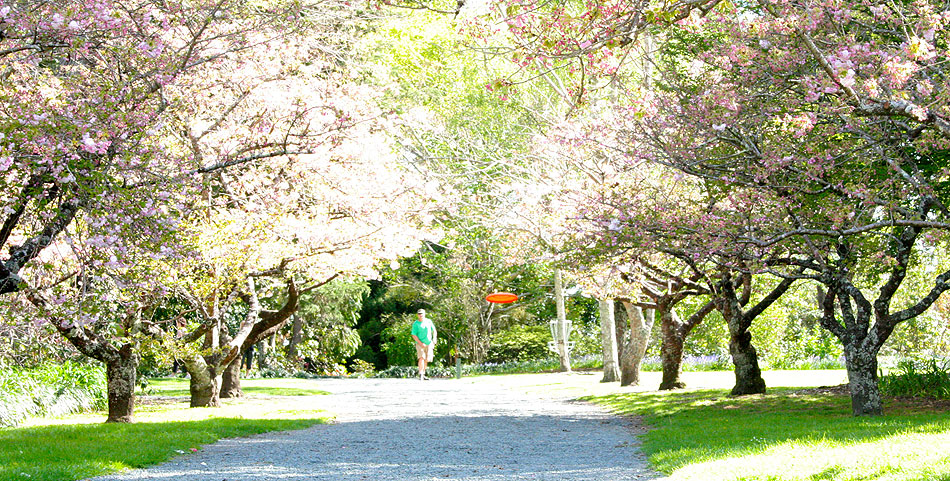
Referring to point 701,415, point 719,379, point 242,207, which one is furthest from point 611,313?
point 242,207

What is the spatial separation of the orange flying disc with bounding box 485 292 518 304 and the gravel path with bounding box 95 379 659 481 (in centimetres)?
1531

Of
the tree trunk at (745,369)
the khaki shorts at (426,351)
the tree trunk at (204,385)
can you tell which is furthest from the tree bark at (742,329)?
the khaki shorts at (426,351)

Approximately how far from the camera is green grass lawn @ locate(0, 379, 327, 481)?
304 inches

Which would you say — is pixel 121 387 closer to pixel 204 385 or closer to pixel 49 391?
pixel 49 391

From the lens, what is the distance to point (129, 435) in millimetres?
10328

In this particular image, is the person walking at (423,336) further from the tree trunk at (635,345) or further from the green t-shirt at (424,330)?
the tree trunk at (635,345)

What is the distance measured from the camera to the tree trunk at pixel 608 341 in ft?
66.4

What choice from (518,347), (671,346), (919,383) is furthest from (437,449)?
(518,347)

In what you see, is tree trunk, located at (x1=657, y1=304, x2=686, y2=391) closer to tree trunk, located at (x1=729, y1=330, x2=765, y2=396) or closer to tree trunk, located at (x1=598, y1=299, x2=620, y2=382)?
tree trunk, located at (x1=729, y1=330, x2=765, y2=396)

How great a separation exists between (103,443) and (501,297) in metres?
23.1

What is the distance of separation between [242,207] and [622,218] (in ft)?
22.1

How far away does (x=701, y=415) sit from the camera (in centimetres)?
1260

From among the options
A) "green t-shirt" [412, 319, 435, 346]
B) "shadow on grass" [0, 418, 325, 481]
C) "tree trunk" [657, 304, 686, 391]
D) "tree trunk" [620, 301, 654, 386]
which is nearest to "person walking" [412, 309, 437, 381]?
"green t-shirt" [412, 319, 435, 346]

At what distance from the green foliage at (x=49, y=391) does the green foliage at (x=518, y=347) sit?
1780cm
